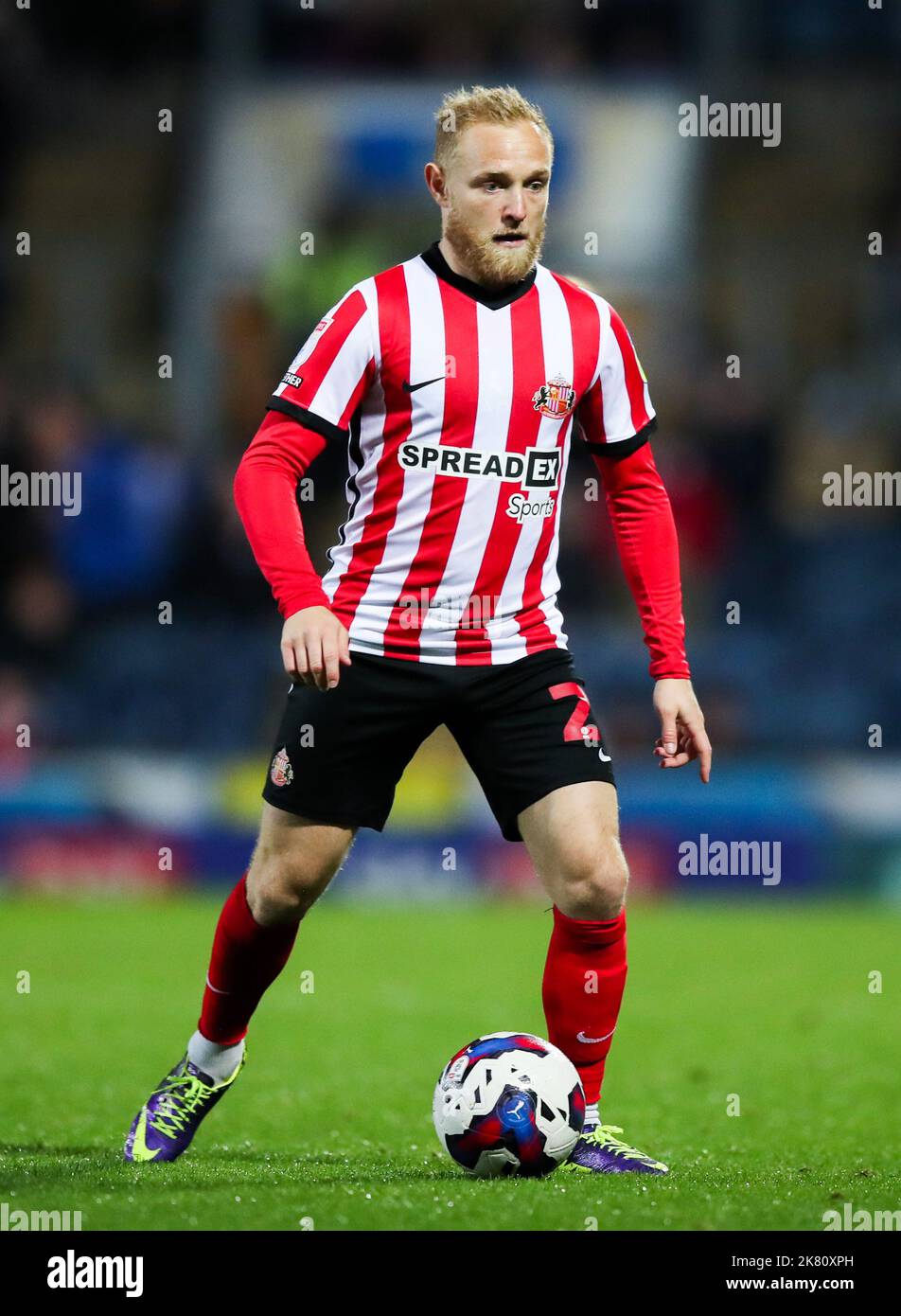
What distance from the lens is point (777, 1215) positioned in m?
3.87

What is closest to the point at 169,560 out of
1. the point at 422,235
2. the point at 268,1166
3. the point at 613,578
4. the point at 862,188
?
the point at 613,578

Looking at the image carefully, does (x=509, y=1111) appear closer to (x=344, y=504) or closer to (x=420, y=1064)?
(x=420, y=1064)

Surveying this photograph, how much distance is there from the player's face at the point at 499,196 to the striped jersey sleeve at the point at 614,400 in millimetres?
284

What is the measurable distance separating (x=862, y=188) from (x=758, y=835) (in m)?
7.51

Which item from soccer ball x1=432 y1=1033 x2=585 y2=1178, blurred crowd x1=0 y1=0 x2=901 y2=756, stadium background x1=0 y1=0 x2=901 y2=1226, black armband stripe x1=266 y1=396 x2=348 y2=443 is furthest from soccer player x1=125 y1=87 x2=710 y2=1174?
blurred crowd x1=0 y1=0 x2=901 y2=756

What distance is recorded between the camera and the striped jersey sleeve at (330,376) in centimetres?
442

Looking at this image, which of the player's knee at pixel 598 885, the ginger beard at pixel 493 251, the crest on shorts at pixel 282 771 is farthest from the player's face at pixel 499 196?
the player's knee at pixel 598 885

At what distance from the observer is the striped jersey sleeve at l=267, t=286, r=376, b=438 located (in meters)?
4.42

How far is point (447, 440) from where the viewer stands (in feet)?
14.8

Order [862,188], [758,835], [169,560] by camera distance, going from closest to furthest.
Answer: [758,835] → [169,560] → [862,188]

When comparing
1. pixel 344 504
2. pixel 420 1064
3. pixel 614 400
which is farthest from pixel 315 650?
pixel 344 504

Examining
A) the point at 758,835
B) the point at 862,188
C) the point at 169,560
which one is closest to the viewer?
the point at 758,835

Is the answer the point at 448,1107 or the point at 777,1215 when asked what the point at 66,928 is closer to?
the point at 448,1107

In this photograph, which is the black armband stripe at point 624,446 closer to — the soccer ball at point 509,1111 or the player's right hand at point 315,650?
the player's right hand at point 315,650
